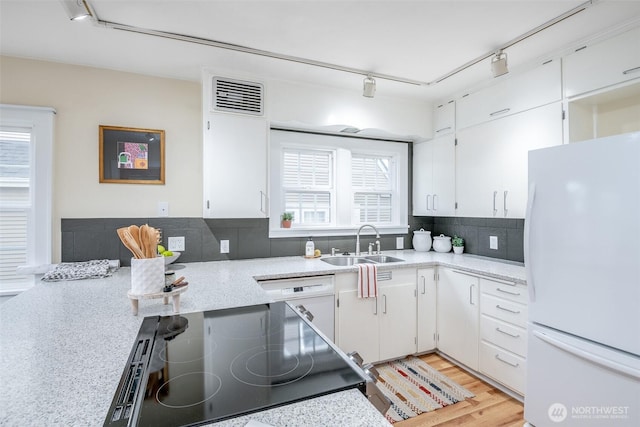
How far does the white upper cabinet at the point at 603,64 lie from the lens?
5.87 ft

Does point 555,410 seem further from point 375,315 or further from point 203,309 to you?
point 203,309

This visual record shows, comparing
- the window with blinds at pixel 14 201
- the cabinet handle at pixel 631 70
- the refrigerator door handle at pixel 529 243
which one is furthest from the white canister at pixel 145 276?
the cabinet handle at pixel 631 70

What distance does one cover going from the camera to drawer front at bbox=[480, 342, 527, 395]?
2.08m

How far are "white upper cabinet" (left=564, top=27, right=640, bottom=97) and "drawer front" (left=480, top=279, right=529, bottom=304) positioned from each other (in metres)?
1.32

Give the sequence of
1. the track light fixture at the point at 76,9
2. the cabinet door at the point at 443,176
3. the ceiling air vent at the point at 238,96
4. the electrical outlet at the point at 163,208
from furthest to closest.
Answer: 1. the cabinet door at the point at 443,176
2. the electrical outlet at the point at 163,208
3. the ceiling air vent at the point at 238,96
4. the track light fixture at the point at 76,9

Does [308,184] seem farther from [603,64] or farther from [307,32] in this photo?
[603,64]

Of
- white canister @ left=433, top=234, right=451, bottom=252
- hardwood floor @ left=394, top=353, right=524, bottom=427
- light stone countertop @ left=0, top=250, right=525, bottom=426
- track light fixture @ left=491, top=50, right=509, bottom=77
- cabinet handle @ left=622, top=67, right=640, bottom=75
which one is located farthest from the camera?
white canister @ left=433, top=234, right=451, bottom=252

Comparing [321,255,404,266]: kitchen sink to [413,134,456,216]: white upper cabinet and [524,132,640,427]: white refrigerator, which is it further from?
[524,132,640,427]: white refrigerator

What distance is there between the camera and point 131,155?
2.48 m

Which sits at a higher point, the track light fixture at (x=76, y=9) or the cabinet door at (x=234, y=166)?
the track light fixture at (x=76, y=9)

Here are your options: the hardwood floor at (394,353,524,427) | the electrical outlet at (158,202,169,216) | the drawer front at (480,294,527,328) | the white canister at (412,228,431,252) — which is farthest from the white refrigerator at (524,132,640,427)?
the electrical outlet at (158,202,169,216)

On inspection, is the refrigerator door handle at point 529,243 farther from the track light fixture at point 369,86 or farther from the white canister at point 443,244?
the white canister at point 443,244

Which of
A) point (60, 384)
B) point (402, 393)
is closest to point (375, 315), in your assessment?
point (402, 393)

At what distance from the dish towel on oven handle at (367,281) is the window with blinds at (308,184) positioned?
0.84 meters
